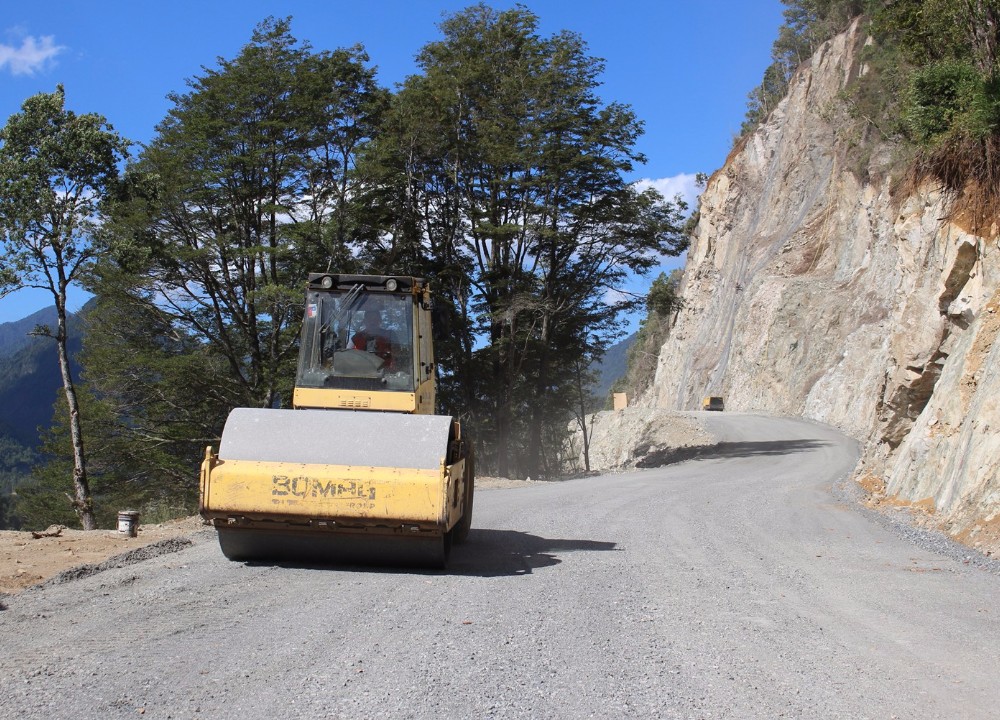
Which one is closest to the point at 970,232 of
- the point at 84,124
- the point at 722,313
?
the point at 84,124

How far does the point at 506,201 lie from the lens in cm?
2880

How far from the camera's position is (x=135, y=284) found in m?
24.5

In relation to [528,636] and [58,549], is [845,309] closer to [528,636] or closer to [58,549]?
[58,549]

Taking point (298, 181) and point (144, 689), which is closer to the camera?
point (144, 689)

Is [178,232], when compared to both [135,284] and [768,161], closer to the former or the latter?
[135,284]

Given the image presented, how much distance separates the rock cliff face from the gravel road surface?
344 cm

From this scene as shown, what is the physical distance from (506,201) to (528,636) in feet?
78.9

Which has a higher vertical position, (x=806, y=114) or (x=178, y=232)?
(x=806, y=114)

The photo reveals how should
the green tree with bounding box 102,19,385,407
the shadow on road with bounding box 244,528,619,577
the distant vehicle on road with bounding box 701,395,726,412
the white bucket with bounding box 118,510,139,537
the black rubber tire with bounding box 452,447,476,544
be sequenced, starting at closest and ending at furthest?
1. the shadow on road with bounding box 244,528,619,577
2. the black rubber tire with bounding box 452,447,476,544
3. the white bucket with bounding box 118,510,139,537
4. the green tree with bounding box 102,19,385,407
5. the distant vehicle on road with bounding box 701,395,726,412

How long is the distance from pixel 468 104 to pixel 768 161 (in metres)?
36.8

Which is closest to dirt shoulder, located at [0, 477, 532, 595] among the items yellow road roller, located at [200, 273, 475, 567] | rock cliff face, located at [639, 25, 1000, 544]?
yellow road roller, located at [200, 273, 475, 567]

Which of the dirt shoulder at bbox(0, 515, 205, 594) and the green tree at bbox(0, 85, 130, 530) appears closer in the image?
the dirt shoulder at bbox(0, 515, 205, 594)

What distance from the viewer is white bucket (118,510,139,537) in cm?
1132

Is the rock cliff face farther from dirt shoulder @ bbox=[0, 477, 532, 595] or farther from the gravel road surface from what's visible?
dirt shoulder @ bbox=[0, 477, 532, 595]
